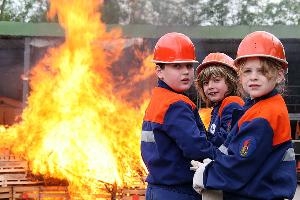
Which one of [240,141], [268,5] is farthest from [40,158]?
[268,5]

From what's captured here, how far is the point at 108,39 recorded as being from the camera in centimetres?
1108

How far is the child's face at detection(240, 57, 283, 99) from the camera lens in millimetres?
2668

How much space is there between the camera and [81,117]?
8562mm

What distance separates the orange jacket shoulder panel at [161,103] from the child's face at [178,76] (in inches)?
2.9

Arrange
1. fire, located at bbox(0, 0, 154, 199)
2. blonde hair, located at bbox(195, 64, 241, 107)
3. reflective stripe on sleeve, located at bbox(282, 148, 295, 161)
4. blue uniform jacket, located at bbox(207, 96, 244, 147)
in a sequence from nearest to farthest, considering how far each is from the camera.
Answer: reflective stripe on sleeve, located at bbox(282, 148, 295, 161) → blue uniform jacket, located at bbox(207, 96, 244, 147) → blonde hair, located at bbox(195, 64, 241, 107) → fire, located at bbox(0, 0, 154, 199)

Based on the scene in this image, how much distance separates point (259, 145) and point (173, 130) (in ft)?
2.70

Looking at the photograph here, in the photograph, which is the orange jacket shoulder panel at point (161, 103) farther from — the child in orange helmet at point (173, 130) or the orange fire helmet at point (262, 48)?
the orange fire helmet at point (262, 48)

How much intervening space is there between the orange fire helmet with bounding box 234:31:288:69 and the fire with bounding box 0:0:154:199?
4719mm

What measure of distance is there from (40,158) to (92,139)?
98 centimetres

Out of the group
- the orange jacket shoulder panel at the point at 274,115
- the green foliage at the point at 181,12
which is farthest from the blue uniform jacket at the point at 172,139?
the green foliage at the point at 181,12

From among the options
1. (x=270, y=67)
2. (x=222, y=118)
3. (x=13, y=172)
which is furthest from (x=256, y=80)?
(x=13, y=172)

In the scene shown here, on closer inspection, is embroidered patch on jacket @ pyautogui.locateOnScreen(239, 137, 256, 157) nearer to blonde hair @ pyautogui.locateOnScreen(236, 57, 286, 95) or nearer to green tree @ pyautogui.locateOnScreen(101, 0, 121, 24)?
blonde hair @ pyautogui.locateOnScreen(236, 57, 286, 95)

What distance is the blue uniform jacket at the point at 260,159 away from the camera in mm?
2539

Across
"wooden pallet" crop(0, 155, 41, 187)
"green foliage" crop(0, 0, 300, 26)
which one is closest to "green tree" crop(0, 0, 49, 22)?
"green foliage" crop(0, 0, 300, 26)
